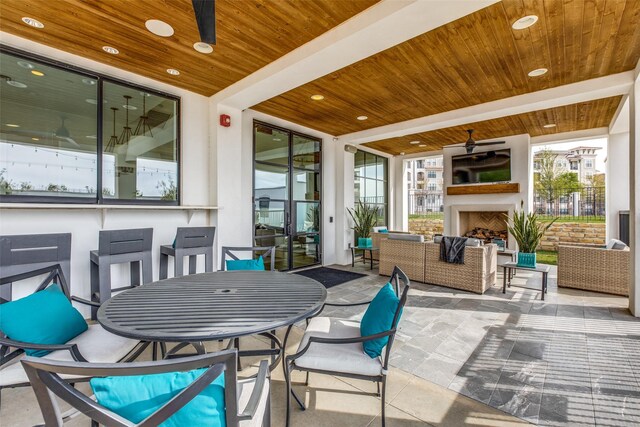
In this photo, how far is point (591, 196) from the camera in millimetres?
8711

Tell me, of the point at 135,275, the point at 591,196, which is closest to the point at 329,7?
the point at 135,275

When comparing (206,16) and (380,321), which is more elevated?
(206,16)

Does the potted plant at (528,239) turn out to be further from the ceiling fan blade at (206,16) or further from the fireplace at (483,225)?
the ceiling fan blade at (206,16)

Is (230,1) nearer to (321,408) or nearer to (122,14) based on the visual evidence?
(122,14)

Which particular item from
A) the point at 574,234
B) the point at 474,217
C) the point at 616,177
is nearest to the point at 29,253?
the point at 474,217

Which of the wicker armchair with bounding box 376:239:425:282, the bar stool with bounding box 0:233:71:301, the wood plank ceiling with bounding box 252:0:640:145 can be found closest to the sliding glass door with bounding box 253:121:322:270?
the wood plank ceiling with bounding box 252:0:640:145

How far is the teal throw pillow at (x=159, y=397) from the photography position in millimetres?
879

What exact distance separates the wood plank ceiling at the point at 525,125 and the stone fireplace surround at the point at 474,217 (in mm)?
1779

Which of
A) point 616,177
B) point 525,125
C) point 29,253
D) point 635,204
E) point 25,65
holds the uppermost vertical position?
point 525,125

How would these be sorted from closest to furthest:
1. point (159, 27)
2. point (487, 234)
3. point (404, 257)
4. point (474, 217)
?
point (159, 27), point (404, 257), point (487, 234), point (474, 217)

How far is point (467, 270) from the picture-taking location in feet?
14.6

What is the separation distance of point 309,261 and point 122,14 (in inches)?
195

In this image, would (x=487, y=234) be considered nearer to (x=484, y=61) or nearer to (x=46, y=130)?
(x=484, y=61)

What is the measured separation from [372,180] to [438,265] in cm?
419
